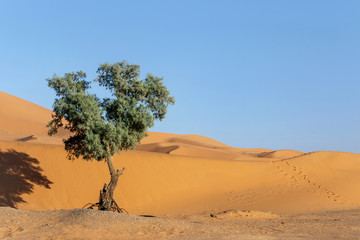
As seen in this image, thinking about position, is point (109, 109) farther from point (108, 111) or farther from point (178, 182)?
point (178, 182)

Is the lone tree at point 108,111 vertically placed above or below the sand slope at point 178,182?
above

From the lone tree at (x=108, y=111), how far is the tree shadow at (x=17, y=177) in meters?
5.76

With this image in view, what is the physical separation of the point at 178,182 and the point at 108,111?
31.6 feet

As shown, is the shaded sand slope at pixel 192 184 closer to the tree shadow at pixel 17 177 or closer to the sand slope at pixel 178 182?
the sand slope at pixel 178 182

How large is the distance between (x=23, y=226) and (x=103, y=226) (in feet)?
8.78

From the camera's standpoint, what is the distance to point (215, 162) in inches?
1099

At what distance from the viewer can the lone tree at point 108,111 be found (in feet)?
53.2

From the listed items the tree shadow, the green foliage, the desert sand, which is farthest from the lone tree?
the tree shadow

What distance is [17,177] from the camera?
22.0 m

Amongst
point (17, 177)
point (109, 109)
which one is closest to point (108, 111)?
point (109, 109)

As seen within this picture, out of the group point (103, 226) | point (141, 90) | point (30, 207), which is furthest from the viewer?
point (30, 207)

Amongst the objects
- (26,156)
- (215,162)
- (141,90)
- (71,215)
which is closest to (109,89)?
(141,90)

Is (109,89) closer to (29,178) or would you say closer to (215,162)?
(29,178)

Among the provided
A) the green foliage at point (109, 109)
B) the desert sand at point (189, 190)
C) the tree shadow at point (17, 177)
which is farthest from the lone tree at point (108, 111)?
the tree shadow at point (17, 177)
